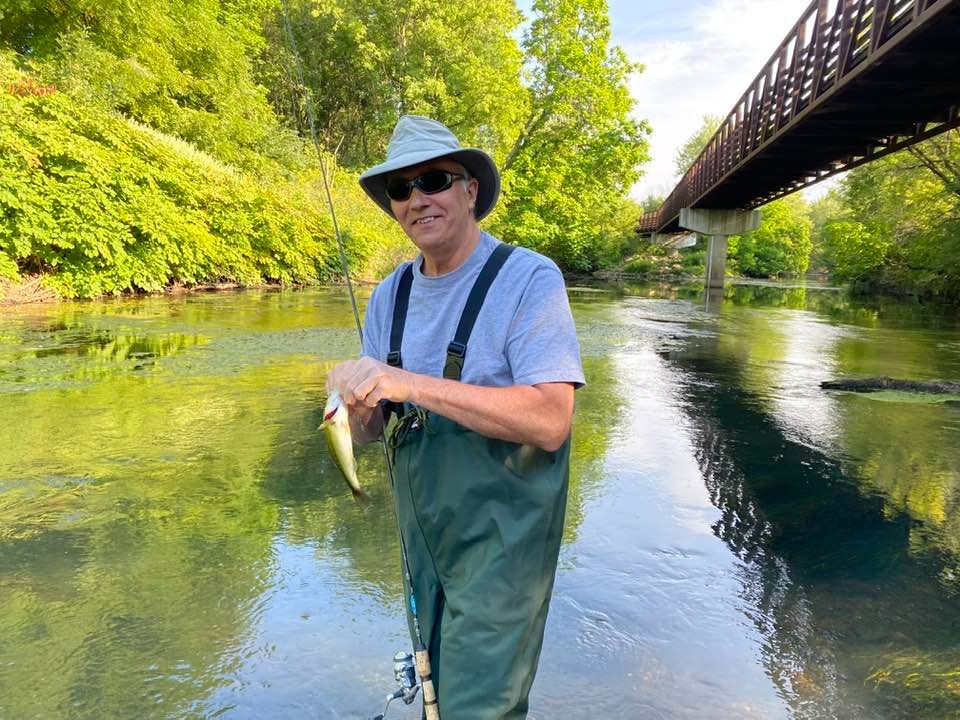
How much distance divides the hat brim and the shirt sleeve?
412 mm

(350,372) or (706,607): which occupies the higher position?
(350,372)

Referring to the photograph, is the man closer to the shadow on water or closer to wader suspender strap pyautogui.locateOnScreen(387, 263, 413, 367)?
wader suspender strap pyautogui.locateOnScreen(387, 263, 413, 367)

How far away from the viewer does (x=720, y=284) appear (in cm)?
4194

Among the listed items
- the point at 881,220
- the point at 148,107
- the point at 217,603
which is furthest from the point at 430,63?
the point at 217,603

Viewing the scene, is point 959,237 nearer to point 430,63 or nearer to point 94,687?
point 430,63

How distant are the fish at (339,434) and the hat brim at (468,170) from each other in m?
0.60

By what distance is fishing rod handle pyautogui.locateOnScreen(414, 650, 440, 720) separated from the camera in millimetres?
1852

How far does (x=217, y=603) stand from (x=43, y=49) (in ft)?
80.5

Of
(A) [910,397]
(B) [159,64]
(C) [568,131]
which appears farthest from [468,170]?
(C) [568,131]

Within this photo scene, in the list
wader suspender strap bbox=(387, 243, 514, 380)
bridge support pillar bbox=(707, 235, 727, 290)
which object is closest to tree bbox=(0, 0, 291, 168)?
wader suspender strap bbox=(387, 243, 514, 380)

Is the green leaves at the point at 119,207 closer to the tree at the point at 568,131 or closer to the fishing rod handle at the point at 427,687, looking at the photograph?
the fishing rod handle at the point at 427,687

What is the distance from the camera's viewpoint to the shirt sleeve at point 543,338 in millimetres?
1636

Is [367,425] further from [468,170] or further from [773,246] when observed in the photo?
[773,246]

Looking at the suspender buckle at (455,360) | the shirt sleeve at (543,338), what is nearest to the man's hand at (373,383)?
the suspender buckle at (455,360)
